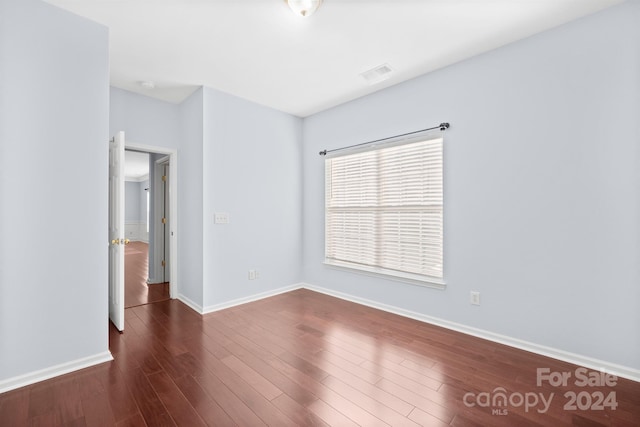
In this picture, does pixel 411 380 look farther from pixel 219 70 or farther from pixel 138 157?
pixel 138 157

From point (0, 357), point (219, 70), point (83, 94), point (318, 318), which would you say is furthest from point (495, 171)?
point (0, 357)

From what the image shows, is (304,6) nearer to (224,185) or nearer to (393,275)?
(224,185)

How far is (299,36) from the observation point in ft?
8.15

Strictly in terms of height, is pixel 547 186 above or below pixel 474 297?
above

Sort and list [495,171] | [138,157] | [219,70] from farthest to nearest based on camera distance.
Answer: [138,157], [219,70], [495,171]

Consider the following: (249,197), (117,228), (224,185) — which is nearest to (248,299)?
(249,197)

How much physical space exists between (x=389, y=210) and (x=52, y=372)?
3.44 meters

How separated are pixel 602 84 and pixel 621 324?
182 cm

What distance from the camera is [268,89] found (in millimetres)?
3586

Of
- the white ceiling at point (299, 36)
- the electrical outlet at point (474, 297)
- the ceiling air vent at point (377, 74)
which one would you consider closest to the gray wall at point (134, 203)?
the white ceiling at point (299, 36)

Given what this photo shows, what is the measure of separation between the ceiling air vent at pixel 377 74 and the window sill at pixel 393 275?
230 centimetres

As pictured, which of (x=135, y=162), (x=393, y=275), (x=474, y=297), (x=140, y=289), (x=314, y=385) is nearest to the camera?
(x=314, y=385)

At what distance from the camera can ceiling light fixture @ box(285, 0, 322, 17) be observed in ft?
6.59

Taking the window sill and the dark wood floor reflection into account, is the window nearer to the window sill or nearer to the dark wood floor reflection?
the window sill
